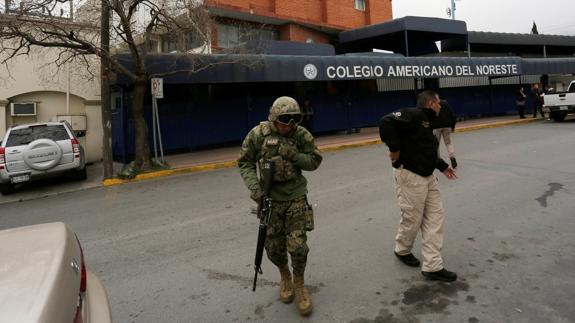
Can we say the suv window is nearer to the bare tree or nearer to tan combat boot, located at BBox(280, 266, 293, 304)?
the bare tree

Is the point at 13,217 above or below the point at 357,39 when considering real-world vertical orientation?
below

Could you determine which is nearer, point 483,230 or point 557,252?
point 557,252

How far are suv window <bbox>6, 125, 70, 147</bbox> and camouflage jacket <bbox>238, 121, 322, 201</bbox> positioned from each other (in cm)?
889

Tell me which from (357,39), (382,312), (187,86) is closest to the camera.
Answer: (382,312)

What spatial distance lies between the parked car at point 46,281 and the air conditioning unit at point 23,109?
13.6 m

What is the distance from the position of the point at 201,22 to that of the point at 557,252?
9.84m

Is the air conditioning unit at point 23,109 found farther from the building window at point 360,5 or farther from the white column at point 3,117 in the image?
the building window at point 360,5

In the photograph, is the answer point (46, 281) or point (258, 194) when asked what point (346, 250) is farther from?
point (46, 281)

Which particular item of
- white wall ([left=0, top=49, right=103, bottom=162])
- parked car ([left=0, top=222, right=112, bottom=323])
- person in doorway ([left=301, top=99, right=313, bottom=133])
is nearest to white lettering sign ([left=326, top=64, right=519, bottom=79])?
person in doorway ([left=301, top=99, right=313, bottom=133])

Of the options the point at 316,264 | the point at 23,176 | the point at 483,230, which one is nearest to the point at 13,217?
the point at 23,176

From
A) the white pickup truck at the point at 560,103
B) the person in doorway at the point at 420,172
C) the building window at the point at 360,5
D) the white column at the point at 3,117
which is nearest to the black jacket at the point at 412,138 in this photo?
the person in doorway at the point at 420,172

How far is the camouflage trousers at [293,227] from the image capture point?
131 inches

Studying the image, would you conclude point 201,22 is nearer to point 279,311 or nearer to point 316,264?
point 316,264

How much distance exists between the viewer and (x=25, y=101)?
14.1 meters
